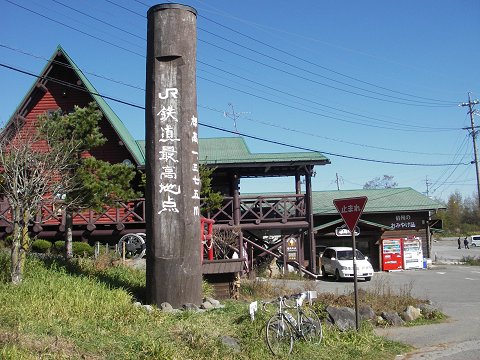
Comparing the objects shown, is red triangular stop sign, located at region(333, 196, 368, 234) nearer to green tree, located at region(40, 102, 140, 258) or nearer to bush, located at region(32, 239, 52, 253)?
green tree, located at region(40, 102, 140, 258)

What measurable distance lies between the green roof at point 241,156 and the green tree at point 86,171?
7217 mm

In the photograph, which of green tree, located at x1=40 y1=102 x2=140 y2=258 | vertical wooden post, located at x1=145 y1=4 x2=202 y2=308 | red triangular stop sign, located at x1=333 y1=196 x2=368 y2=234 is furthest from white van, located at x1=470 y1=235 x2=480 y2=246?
vertical wooden post, located at x1=145 y1=4 x2=202 y2=308

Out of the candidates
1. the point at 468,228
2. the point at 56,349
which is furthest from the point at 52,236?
the point at 468,228

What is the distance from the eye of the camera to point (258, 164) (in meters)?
23.6

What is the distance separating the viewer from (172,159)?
11.4 metres

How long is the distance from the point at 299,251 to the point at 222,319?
16.1 m

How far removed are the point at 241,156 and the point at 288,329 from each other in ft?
54.8

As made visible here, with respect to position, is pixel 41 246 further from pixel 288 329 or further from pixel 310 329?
pixel 288 329

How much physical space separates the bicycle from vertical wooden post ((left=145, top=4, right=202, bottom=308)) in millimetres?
2711

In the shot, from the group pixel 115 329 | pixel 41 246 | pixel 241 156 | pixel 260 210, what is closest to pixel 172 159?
pixel 115 329

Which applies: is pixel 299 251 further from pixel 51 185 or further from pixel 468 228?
pixel 468 228

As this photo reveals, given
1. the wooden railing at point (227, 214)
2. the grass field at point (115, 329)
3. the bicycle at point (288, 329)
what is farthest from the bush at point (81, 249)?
the bicycle at point (288, 329)

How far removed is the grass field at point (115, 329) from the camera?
710cm

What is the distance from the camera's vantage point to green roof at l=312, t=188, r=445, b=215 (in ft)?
109
